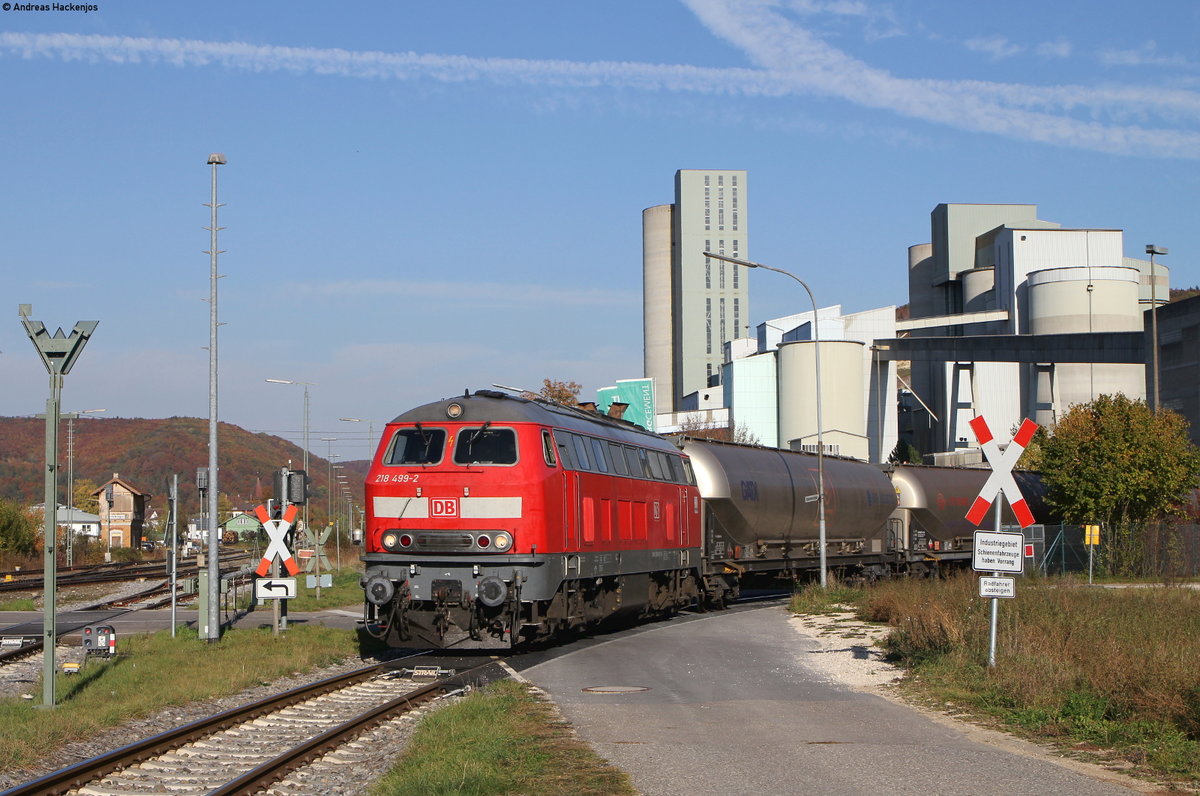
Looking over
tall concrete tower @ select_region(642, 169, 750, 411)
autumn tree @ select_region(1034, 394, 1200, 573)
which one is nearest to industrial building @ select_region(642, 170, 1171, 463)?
tall concrete tower @ select_region(642, 169, 750, 411)

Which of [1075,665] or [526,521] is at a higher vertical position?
[526,521]

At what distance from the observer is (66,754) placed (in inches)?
419

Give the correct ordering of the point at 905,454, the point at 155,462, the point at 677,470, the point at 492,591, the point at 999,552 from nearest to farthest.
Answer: the point at 999,552 < the point at 492,591 < the point at 677,470 < the point at 905,454 < the point at 155,462

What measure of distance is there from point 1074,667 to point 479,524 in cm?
798

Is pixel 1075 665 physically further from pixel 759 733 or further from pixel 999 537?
pixel 759 733

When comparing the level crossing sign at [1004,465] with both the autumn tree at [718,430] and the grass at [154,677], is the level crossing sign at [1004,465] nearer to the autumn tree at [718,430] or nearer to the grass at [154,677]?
the grass at [154,677]

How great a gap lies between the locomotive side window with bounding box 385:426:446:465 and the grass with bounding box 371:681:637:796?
5.54 metres

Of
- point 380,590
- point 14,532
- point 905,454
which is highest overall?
point 905,454

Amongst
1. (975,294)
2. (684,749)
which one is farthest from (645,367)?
(684,749)

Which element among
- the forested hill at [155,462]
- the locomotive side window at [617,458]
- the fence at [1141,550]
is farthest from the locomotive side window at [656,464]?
the forested hill at [155,462]

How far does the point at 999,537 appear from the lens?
14461 mm

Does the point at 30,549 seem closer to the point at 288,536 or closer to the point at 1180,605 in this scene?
the point at 288,536

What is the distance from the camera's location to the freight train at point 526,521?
17047 mm

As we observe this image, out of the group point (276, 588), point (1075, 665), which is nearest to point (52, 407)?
point (276, 588)
